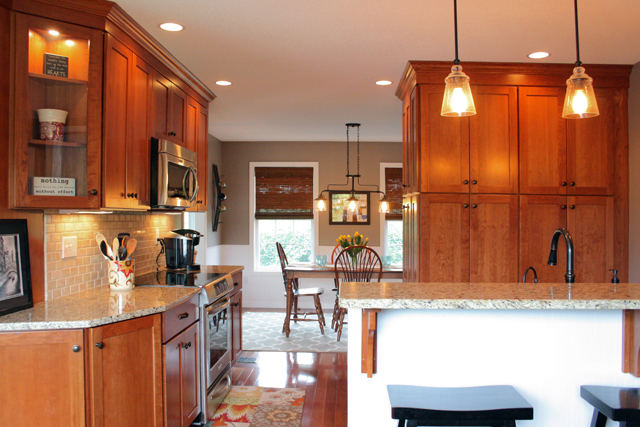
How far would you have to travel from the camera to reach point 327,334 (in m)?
5.33

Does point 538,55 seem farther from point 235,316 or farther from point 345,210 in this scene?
point 345,210

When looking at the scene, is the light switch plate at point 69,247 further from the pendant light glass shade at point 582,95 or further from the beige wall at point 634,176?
the beige wall at point 634,176

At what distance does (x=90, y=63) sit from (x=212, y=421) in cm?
227

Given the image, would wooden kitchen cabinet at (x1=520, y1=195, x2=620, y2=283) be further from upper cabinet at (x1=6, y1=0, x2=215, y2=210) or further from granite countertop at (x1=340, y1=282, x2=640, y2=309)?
upper cabinet at (x1=6, y1=0, x2=215, y2=210)

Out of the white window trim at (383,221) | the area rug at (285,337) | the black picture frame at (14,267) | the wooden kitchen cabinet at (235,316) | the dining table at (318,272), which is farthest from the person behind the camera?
the white window trim at (383,221)

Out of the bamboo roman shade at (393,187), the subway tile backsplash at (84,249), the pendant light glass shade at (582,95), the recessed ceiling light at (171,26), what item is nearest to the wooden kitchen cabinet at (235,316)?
the subway tile backsplash at (84,249)

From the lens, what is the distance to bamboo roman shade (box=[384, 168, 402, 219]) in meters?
6.71

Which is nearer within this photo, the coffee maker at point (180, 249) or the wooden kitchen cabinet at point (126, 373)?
the wooden kitchen cabinet at point (126, 373)

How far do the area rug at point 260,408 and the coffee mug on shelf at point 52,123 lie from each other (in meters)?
1.96

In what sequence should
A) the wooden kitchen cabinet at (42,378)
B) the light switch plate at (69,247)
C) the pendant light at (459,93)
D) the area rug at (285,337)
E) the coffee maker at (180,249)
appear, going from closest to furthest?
the pendant light at (459,93) < the wooden kitchen cabinet at (42,378) < the light switch plate at (69,247) < the coffee maker at (180,249) < the area rug at (285,337)

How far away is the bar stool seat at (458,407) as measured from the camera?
1.55 meters

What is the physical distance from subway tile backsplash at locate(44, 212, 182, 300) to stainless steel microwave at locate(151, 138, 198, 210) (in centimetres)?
38

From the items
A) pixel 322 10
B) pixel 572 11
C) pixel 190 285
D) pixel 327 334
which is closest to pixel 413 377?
pixel 190 285

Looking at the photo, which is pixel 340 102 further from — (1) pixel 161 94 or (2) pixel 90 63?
(2) pixel 90 63
